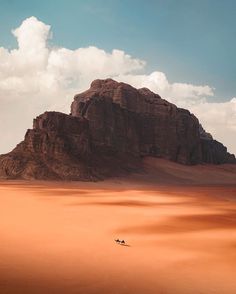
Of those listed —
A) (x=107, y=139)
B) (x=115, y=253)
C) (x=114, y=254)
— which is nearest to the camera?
(x=114, y=254)

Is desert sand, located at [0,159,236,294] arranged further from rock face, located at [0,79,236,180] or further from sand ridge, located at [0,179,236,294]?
rock face, located at [0,79,236,180]

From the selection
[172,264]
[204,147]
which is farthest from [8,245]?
[204,147]

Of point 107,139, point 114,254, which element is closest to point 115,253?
point 114,254

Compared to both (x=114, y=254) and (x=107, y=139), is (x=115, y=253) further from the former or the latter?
(x=107, y=139)

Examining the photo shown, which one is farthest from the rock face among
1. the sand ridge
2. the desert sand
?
the sand ridge

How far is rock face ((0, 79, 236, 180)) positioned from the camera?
62.8 metres

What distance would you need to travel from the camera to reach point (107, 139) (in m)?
84.9

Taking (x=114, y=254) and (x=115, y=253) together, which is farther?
(x=115, y=253)

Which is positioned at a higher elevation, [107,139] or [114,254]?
[107,139]

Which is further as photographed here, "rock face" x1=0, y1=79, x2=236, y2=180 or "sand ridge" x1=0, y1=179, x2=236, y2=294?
"rock face" x1=0, y1=79, x2=236, y2=180

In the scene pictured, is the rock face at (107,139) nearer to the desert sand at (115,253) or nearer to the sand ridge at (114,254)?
the desert sand at (115,253)

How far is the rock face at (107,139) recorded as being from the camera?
62844mm

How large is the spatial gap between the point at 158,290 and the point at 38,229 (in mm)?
8339

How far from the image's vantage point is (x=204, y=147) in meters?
105
